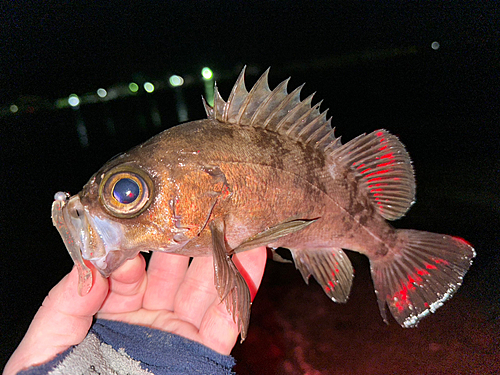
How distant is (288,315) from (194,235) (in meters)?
2.77

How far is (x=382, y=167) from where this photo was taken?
223cm

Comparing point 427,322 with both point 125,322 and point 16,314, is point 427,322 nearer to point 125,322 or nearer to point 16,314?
point 125,322

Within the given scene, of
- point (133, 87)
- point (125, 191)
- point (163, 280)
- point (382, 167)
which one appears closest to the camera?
point (125, 191)

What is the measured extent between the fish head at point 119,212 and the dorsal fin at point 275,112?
62 centimetres

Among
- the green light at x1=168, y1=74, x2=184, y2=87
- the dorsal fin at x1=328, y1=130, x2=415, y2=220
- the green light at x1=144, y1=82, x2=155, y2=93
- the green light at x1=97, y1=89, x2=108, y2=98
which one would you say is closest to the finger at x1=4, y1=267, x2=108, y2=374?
the dorsal fin at x1=328, y1=130, x2=415, y2=220

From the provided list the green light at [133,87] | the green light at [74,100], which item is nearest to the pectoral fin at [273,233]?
the green light at [74,100]

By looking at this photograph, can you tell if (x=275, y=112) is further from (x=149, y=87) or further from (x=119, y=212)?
(x=149, y=87)

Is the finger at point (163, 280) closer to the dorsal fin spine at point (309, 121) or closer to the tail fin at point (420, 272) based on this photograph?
the dorsal fin spine at point (309, 121)

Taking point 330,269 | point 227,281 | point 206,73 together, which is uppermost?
point 206,73

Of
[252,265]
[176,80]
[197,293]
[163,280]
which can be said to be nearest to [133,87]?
[176,80]

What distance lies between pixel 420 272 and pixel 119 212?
2272 millimetres

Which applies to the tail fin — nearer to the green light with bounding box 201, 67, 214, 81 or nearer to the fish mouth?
the fish mouth

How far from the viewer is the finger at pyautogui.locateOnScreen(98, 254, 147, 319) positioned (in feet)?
7.24

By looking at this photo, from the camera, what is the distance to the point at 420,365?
2.89m
